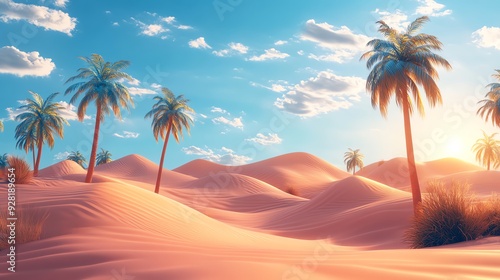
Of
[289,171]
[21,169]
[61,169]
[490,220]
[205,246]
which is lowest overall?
[205,246]

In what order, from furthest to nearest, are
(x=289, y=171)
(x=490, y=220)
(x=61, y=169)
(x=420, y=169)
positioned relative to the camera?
(x=420, y=169), (x=289, y=171), (x=61, y=169), (x=490, y=220)

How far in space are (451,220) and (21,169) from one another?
785 inches

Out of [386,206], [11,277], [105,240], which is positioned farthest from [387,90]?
[11,277]

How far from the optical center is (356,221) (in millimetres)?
20766

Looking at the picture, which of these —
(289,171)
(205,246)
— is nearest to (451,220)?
(205,246)

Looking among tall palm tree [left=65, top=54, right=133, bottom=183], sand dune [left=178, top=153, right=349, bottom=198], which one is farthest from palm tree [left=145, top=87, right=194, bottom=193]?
sand dune [left=178, top=153, right=349, bottom=198]

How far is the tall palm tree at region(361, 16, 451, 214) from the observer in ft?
64.1

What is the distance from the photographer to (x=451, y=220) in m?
10.5

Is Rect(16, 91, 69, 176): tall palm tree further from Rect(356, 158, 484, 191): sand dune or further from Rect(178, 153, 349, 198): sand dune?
Rect(356, 158, 484, 191): sand dune

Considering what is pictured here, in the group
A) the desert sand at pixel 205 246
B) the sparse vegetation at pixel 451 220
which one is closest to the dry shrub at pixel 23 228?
the desert sand at pixel 205 246

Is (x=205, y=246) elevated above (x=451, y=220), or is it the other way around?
(x=451, y=220)

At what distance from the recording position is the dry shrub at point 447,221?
10391 mm

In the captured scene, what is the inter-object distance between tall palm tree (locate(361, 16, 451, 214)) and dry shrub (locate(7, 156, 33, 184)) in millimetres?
17693

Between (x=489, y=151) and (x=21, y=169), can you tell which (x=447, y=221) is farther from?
(x=489, y=151)
